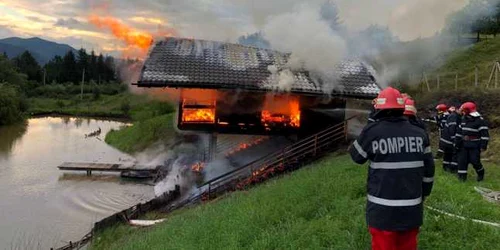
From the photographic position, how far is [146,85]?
57.0ft

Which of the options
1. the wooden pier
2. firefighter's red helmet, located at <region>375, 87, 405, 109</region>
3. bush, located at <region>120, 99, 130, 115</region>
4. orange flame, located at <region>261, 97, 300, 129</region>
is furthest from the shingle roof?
bush, located at <region>120, 99, 130, 115</region>

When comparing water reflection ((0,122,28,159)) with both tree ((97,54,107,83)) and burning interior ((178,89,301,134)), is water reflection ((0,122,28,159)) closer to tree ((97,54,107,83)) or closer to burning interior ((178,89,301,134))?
burning interior ((178,89,301,134))

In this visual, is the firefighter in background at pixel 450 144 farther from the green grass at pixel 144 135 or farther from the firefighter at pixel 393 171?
the green grass at pixel 144 135

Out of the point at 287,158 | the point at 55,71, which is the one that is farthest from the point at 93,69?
the point at 287,158

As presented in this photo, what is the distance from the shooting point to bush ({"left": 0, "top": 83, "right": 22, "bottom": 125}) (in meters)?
54.1

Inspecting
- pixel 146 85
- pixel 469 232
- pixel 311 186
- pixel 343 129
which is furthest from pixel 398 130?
pixel 343 129

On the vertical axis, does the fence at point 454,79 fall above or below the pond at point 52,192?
above

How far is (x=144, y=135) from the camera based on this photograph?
38.1 metres

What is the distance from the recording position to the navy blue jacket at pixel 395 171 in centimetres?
477

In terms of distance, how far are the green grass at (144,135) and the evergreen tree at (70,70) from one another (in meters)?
62.7

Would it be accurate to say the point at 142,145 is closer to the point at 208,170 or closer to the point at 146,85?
the point at 208,170

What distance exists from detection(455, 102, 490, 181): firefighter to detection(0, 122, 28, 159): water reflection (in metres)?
31.0

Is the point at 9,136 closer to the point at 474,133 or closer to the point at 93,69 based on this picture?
the point at 474,133

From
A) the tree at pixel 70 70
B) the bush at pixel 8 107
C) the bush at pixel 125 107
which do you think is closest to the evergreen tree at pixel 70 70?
the tree at pixel 70 70
